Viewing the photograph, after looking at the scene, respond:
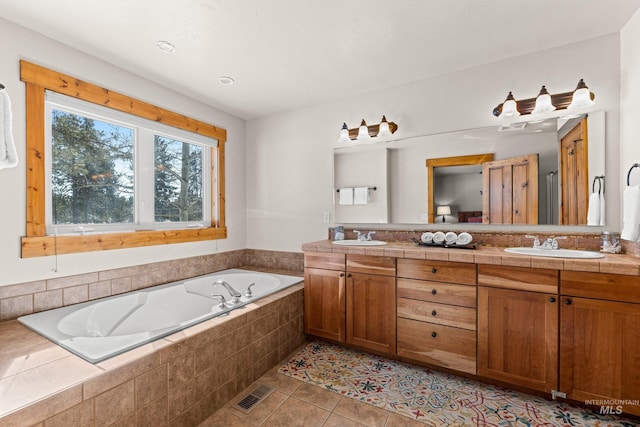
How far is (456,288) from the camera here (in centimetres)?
203

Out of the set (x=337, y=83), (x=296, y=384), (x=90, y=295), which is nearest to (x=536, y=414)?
(x=296, y=384)

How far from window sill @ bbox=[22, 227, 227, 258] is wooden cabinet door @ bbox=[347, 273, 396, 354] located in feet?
5.62

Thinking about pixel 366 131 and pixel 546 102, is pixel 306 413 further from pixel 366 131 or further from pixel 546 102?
pixel 546 102

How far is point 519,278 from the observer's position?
1841mm

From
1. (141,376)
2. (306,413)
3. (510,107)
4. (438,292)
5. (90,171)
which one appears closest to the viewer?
(141,376)

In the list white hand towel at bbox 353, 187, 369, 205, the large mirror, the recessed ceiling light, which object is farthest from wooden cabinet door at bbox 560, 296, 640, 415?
the recessed ceiling light

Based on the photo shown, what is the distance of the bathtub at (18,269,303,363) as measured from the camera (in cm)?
153

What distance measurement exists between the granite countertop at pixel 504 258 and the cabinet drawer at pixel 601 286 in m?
0.03

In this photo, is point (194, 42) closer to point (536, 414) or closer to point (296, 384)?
point (296, 384)

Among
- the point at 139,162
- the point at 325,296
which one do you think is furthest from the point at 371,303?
the point at 139,162

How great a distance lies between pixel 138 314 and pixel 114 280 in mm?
342

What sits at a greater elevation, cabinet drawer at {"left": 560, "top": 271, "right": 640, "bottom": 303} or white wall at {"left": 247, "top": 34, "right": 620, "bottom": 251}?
white wall at {"left": 247, "top": 34, "right": 620, "bottom": 251}

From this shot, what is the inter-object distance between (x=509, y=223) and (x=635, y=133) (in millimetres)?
895

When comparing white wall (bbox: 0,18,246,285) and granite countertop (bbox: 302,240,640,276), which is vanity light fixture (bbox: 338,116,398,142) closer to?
granite countertop (bbox: 302,240,640,276)
